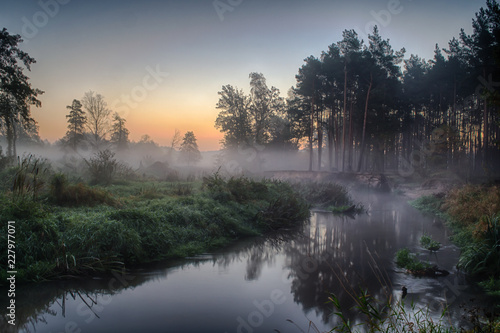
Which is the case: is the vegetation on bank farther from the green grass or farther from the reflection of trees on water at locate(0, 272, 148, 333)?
the reflection of trees on water at locate(0, 272, 148, 333)

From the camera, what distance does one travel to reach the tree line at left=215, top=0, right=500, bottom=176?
33500 mm

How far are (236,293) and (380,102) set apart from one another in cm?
3358

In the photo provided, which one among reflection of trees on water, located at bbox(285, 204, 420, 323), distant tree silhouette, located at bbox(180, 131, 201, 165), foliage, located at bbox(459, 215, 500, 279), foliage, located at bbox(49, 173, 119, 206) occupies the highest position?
distant tree silhouette, located at bbox(180, 131, 201, 165)

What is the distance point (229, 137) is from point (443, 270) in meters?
40.0

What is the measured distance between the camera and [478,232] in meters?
9.25

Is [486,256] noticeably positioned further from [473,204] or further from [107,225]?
[107,225]

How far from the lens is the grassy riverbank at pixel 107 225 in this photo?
22.5 feet

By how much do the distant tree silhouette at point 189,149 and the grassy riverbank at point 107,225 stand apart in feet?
203

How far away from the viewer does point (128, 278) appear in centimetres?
707

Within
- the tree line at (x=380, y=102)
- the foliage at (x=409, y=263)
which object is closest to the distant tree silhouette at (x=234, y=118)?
the tree line at (x=380, y=102)

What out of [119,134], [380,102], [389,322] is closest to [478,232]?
[389,322]

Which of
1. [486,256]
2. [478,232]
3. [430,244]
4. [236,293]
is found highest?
[478,232]

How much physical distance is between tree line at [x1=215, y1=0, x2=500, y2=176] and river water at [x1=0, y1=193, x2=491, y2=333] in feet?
86.0

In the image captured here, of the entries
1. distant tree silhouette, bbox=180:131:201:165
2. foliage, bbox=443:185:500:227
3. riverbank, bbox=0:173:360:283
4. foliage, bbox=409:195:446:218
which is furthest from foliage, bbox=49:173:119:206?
distant tree silhouette, bbox=180:131:201:165
